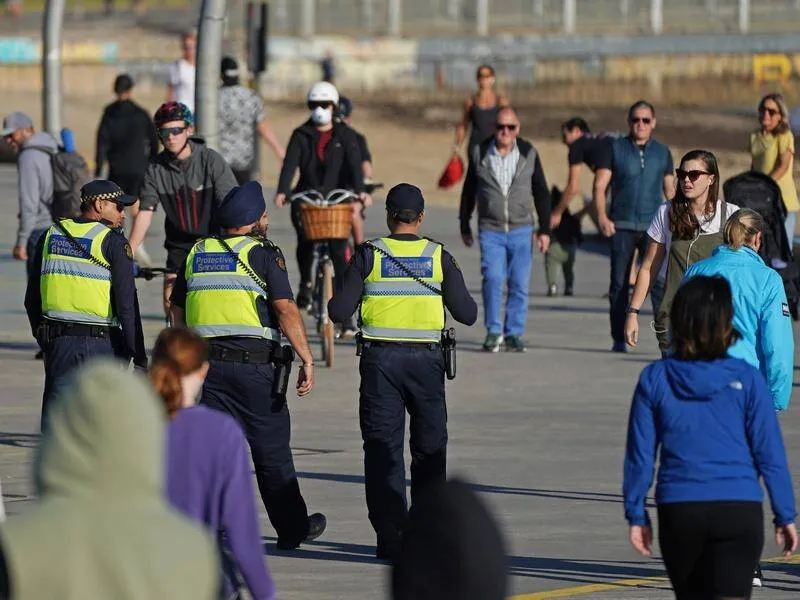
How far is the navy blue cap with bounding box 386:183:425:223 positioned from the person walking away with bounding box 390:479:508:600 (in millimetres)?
5155

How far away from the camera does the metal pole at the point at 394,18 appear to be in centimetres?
8106

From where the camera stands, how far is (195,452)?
614cm

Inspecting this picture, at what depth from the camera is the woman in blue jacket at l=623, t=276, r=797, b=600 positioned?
6641 millimetres

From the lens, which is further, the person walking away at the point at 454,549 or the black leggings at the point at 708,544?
the black leggings at the point at 708,544

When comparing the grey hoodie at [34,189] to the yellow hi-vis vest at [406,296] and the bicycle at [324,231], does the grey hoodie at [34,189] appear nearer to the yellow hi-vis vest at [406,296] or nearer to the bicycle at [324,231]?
the bicycle at [324,231]

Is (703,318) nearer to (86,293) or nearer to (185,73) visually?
(86,293)

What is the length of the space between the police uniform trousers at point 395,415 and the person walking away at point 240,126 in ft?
30.2

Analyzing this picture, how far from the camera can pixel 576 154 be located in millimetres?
19109

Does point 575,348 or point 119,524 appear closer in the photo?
point 119,524

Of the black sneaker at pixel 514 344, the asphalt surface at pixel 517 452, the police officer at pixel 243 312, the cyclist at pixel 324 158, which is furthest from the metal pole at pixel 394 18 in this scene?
the police officer at pixel 243 312

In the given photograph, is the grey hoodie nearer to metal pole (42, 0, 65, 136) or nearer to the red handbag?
the red handbag

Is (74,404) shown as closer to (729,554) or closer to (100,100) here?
(729,554)

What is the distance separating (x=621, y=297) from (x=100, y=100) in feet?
167

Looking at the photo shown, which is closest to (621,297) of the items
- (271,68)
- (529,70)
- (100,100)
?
(100,100)
